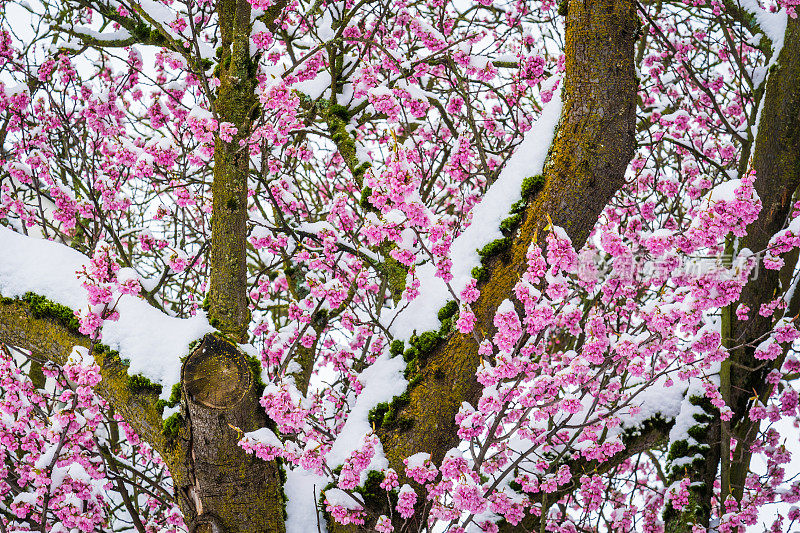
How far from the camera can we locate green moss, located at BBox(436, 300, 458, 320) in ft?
8.89

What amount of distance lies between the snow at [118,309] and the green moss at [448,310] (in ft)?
3.51

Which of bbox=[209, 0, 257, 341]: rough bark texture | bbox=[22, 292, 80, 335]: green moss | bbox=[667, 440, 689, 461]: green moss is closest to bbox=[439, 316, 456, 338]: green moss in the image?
bbox=[209, 0, 257, 341]: rough bark texture

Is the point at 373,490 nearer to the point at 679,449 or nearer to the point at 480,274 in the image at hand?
the point at 480,274

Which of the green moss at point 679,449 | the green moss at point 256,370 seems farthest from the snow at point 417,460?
the green moss at point 679,449

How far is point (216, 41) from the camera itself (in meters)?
4.54

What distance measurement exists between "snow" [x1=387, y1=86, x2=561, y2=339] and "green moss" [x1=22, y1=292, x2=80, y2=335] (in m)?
1.54

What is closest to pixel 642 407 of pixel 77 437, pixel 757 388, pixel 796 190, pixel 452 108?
pixel 757 388

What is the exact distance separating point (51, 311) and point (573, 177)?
97.9 inches

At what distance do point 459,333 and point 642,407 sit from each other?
5.15 feet

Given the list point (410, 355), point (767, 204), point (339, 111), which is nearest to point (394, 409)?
point (410, 355)

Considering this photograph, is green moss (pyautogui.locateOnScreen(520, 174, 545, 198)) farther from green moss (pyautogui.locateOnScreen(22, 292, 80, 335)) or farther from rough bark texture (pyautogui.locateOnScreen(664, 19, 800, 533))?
green moss (pyautogui.locateOnScreen(22, 292, 80, 335))

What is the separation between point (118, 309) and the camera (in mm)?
2814

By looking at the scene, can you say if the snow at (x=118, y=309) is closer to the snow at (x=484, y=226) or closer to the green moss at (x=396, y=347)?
the green moss at (x=396, y=347)

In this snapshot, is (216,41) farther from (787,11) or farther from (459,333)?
(787,11)
